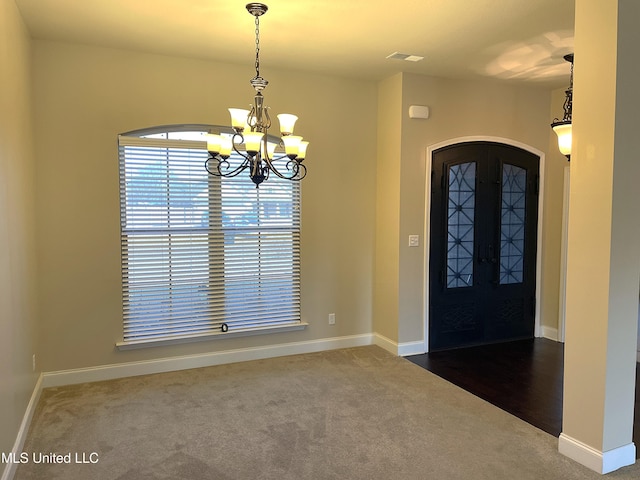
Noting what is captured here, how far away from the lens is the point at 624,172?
8.54ft

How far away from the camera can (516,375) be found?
4.27 m

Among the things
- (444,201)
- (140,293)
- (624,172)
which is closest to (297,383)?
(140,293)

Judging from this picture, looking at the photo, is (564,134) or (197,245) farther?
(197,245)

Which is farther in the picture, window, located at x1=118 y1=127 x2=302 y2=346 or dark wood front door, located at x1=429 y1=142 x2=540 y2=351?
dark wood front door, located at x1=429 y1=142 x2=540 y2=351

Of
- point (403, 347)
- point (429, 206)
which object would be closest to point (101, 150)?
point (429, 206)

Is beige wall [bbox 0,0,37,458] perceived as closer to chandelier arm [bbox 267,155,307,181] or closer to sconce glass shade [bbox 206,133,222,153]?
sconce glass shade [bbox 206,133,222,153]

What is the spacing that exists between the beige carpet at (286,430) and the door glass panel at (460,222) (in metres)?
1.26

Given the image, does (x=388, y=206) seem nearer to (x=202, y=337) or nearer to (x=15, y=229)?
(x=202, y=337)

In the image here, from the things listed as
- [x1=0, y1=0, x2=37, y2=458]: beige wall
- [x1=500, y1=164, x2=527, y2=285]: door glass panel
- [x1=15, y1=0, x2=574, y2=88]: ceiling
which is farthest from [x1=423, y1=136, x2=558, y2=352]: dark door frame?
[x1=0, y1=0, x2=37, y2=458]: beige wall

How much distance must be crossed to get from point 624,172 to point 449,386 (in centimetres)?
220

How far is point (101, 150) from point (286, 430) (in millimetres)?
2729

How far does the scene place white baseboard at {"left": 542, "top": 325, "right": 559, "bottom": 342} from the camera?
5405 mm

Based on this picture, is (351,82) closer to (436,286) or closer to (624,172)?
(436,286)

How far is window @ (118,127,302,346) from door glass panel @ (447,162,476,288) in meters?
1.60
